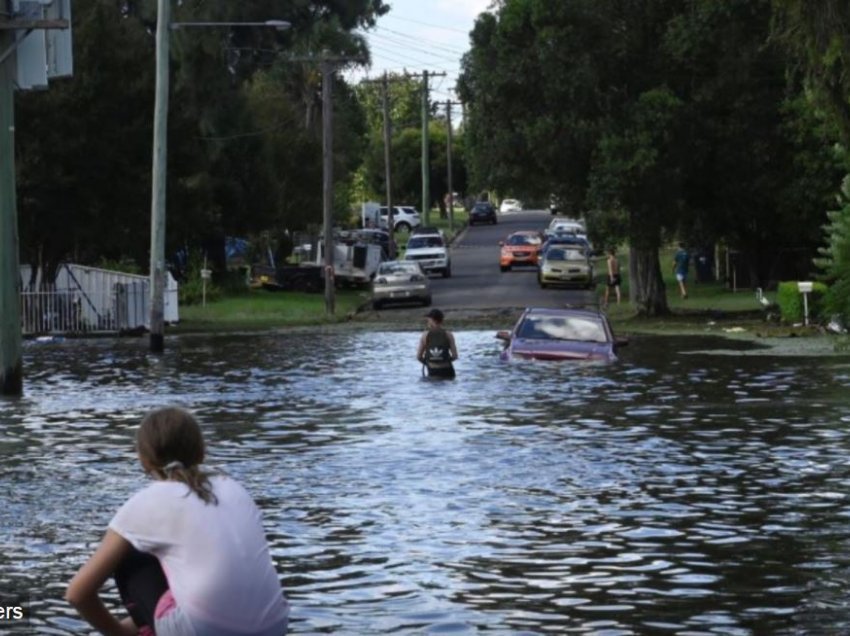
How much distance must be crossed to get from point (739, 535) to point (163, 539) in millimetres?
9063

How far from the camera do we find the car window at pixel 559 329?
34616 millimetres

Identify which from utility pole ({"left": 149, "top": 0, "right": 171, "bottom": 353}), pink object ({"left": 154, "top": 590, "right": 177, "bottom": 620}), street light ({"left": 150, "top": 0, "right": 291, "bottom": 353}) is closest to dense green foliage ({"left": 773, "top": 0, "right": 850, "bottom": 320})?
pink object ({"left": 154, "top": 590, "right": 177, "bottom": 620})

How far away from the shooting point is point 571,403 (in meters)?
27.9

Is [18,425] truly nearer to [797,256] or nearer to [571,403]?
[571,403]

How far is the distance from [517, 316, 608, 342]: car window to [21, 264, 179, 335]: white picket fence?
64.8 feet

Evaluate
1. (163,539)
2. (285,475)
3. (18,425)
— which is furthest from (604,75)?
(163,539)

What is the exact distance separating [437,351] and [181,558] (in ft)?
81.3

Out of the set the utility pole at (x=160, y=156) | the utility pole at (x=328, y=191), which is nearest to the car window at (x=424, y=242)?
the utility pole at (x=328, y=191)

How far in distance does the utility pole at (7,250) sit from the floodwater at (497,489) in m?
0.64

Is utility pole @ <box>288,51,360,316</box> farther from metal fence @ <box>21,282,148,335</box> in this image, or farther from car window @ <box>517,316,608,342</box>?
car window @ <box>517,316,608,342</box>

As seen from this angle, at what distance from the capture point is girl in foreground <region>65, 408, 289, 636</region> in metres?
6.82

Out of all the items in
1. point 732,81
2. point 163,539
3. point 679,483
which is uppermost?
point 732,81

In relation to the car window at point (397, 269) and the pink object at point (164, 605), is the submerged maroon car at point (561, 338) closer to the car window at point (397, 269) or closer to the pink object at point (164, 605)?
the pink object at point (164, 605)

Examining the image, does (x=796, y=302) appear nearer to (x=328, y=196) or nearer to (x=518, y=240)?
(x=328, y=196)
